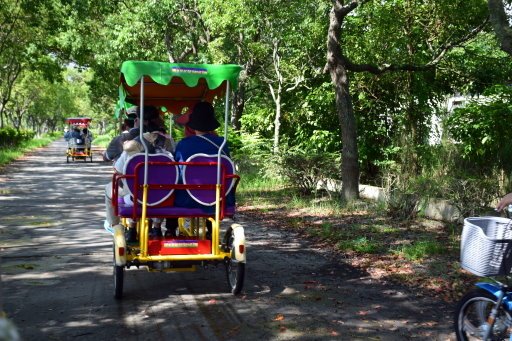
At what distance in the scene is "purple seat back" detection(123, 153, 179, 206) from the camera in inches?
237

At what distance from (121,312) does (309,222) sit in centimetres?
579

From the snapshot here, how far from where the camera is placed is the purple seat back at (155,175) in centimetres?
602

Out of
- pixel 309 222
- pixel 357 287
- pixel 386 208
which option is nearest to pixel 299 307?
pixel 357 287

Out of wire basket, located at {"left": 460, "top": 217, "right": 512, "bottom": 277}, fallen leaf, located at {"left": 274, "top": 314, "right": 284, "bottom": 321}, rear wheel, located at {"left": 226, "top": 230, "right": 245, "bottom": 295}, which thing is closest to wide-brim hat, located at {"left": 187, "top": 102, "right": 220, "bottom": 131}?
rear wheel, located at {"left": 226, "top": 230, "right": 245, "bottom": 295}

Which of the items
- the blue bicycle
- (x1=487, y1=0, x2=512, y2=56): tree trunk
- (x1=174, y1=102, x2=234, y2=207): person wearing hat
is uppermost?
(x1=487, y1=0, x2=512, y2=56): tree trunk

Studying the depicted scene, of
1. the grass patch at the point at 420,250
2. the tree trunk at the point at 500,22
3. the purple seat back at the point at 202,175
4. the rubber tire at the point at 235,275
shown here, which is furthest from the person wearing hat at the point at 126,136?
the tree trunk at the point at 500,22

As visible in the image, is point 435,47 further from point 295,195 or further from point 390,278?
point 390,278

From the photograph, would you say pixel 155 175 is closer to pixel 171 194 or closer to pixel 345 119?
pixel 171 194

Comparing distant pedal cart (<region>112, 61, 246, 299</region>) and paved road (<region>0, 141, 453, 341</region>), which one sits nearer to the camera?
paved road (<region>0, 141, 453, 341</region>)

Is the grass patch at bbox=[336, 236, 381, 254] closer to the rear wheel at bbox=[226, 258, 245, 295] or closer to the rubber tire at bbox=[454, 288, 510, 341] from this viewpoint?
the rear wheel at bbox=[226, 258, 245, 295]

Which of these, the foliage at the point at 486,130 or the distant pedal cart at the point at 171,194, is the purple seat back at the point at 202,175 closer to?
the distant pedal cart at the point at 171,194

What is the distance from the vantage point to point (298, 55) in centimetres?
1748

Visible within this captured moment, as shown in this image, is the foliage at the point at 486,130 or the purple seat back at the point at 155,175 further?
the foliage at the point at 486,130

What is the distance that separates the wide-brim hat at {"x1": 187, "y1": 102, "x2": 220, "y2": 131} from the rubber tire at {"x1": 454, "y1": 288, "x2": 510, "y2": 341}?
3408mm
